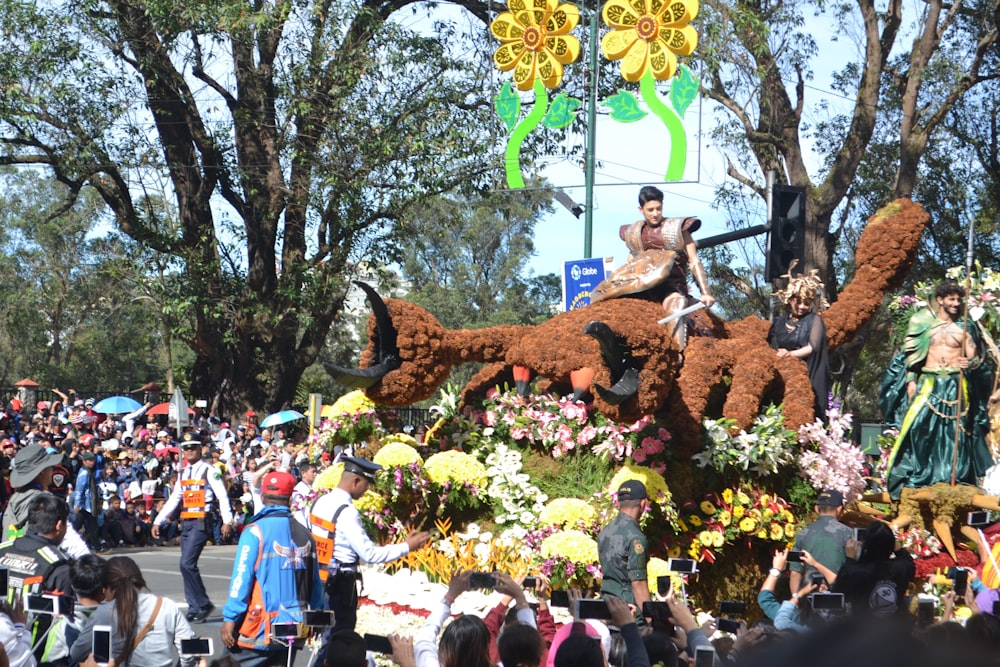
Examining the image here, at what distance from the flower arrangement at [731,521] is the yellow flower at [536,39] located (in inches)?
226

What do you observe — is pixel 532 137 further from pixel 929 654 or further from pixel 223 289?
pixel 929 654

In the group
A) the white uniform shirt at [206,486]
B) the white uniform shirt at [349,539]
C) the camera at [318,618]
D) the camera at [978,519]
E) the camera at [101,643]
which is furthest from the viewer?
the white uniform shirt at [206,486]

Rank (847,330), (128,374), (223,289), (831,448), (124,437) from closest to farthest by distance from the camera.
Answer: (831,448) → (847,330) → (124,437) → (223,289) → (128,374)

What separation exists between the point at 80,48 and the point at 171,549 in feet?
30.6

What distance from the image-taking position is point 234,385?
1000 inches

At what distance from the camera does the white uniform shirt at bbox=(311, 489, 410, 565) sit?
25.2ft

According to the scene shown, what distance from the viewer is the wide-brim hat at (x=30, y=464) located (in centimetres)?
831

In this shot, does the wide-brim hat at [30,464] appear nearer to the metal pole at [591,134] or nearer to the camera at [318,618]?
the camera at [318,618]

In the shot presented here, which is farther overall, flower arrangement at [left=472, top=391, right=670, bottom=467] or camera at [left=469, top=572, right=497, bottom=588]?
flower arrangement at [left=472, top=391, right=670, bottom=467]

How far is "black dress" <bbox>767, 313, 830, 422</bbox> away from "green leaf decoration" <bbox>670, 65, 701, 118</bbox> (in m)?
3.25

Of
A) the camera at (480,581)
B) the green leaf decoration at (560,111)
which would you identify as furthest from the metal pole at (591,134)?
the camera at (480,581)

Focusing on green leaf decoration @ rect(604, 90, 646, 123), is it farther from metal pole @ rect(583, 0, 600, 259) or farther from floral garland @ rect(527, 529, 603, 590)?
floral garland @ rect(527, 529, 603, 590)

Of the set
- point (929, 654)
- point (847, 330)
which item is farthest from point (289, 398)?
point (929, 654)

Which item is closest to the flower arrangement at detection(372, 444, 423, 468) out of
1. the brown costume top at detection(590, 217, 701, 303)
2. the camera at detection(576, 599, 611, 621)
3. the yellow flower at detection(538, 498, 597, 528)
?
the yellow flower at detection(538, 498, 597, 528)
